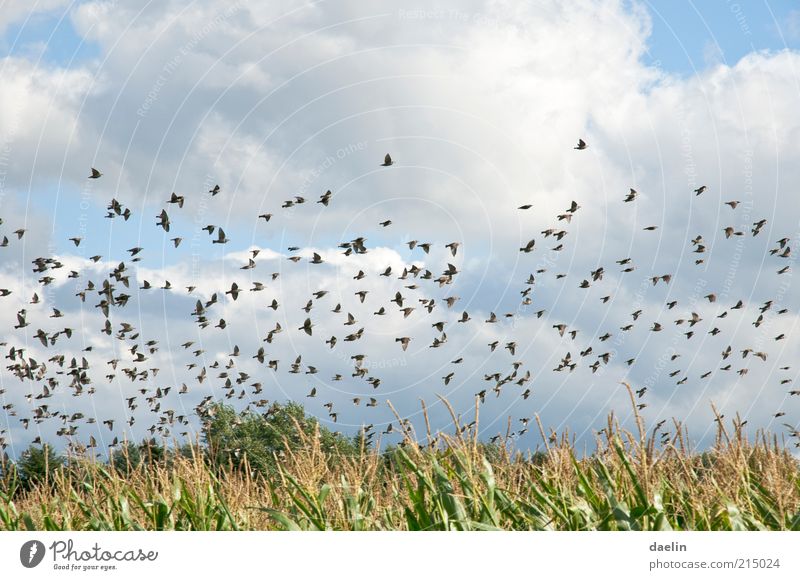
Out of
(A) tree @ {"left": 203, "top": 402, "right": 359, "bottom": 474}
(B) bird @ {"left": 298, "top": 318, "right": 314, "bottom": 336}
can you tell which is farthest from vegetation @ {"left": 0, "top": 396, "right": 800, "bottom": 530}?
(A) tree @ {"left": 203, "top": 402, "right": 359, "bottom": 474}

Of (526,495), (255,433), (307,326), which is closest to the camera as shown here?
(526,495)

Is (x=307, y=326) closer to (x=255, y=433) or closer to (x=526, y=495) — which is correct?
(x=526, y=495)

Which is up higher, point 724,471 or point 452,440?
point 452,440

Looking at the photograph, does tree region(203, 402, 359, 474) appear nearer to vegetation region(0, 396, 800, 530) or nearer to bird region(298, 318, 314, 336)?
bird region(298, 318, 314, 336)

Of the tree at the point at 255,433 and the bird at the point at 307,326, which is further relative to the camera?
the tree at the point at 255,433

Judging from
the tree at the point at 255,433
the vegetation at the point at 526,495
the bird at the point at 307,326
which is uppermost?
the tree at the point at 255,433

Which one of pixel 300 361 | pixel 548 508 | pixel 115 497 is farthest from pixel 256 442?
pixel 548 508

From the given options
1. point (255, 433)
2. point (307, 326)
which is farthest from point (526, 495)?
point (255, 433)

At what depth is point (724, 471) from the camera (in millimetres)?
11797

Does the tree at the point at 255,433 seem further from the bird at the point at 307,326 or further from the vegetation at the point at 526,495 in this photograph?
the vegetation at the point at 526,495

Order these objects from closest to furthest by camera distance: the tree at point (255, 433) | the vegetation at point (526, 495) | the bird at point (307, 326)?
the vegetation at point (526, 495) → the bird at point (307, 326) → the tree at point (255, 433)

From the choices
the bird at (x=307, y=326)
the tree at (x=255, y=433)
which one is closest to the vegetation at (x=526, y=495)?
the bird at (x=307, y=326)

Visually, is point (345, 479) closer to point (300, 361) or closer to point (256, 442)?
point (300, 361)
